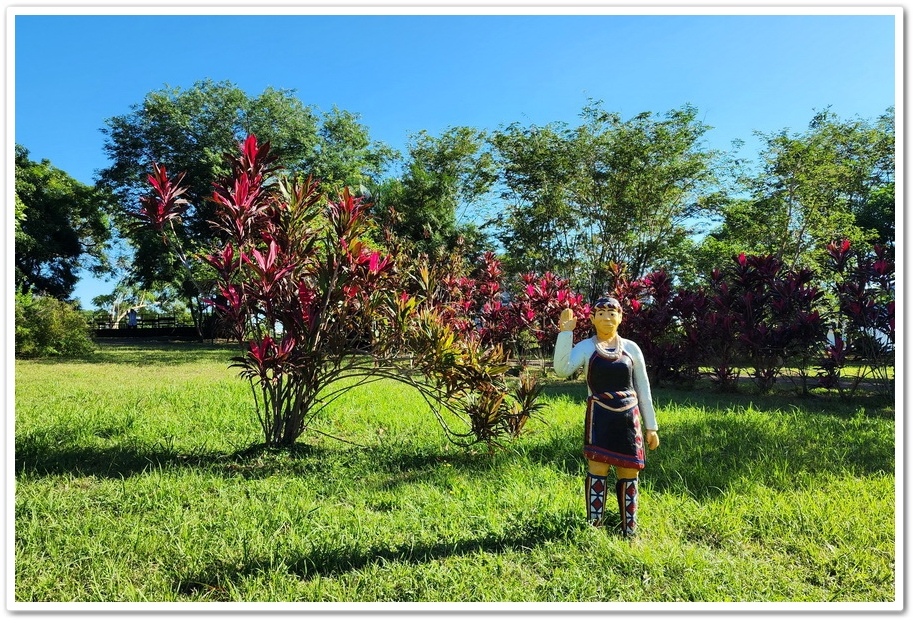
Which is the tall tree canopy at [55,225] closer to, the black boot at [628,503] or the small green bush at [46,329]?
the small green bush at [46,329]

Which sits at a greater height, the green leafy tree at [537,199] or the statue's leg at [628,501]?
the green leafy tree at [537,199]

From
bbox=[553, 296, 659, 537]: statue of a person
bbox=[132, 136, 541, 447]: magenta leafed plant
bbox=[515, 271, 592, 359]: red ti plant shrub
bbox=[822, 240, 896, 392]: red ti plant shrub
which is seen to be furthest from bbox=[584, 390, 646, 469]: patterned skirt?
bbox=[515, 271, 592, 359]: red ti plant shrub

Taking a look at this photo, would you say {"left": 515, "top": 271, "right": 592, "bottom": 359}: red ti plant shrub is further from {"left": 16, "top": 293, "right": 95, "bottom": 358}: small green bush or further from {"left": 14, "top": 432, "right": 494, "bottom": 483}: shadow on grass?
{"left": 16, "top": 293, "right": 95, "bottom": 358}: small green bush

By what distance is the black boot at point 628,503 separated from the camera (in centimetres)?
280

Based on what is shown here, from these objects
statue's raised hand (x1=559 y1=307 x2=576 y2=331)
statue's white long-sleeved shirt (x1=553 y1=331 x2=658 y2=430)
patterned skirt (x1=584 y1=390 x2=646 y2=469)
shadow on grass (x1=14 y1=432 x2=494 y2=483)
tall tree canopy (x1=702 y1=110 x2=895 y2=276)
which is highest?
tall tree canopy (x1=702 y1=110 x2=895 y2=276)

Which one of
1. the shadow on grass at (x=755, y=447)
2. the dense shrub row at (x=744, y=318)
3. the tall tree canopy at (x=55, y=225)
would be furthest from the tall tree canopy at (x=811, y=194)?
the tall tree canopy at (x=55, y=225)

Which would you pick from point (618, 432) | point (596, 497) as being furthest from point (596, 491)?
point (618, 432)

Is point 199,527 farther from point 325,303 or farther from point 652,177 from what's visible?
point 652,177

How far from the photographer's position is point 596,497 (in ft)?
9.25

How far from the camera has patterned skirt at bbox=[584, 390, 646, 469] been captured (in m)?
2.71

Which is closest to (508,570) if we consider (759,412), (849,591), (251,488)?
(849,591)

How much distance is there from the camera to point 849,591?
2.45 metres

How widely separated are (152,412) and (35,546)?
133 inches

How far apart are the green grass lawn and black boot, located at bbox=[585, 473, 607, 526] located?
0.08 m
